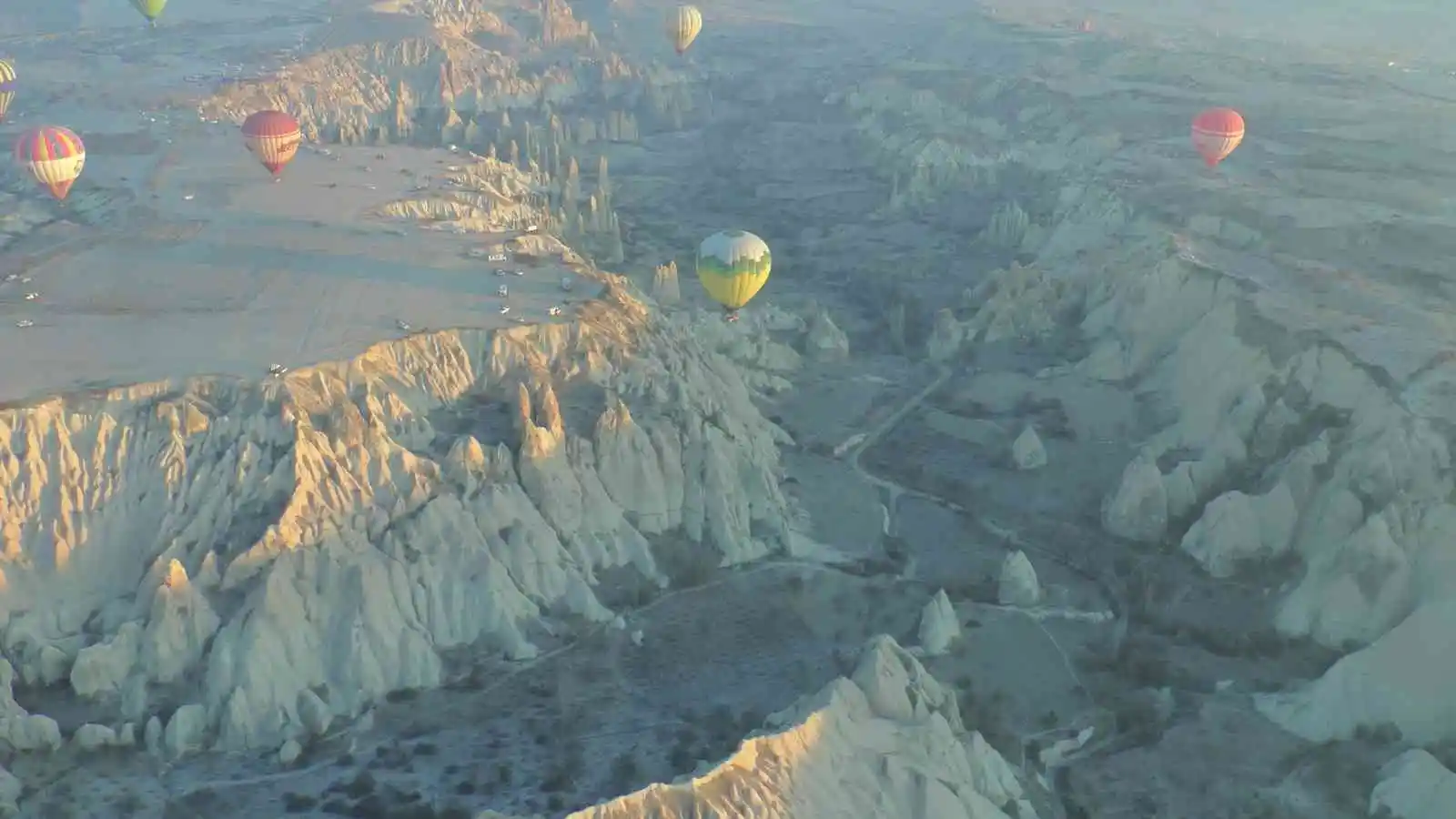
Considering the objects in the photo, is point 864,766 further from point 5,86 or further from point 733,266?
point 5,86

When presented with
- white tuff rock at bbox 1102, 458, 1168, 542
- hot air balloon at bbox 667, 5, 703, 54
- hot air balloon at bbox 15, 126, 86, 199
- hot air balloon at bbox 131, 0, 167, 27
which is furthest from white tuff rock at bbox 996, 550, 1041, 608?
hot air balloon at bbox 131, 0, 167, 27

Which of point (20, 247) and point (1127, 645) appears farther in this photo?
point (20, 247)

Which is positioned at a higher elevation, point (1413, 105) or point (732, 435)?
point (1413, 105)

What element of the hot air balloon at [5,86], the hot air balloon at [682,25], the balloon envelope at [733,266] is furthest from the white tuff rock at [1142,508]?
the hot air balloon at [682,25]

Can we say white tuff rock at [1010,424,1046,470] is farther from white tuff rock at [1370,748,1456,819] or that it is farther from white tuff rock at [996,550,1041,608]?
white tuff rock at [1370,748,1456,819]

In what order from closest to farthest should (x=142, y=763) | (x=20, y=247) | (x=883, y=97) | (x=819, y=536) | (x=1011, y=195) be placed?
(x=142, y=763)
(x=819, y=536)
(x=20, y=247)
(x=1011, y=195)
(x=883, y=97)

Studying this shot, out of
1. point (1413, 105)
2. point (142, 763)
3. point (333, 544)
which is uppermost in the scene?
point (1413, 105)

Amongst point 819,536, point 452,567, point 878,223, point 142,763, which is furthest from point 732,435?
point 878,223

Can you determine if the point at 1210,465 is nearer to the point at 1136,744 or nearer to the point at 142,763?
the point at 1136,744

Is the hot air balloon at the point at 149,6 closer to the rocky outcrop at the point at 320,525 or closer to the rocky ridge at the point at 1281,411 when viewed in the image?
the rocky ridge at the point at 1281,411

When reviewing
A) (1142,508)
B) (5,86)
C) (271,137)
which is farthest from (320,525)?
(5,86)
